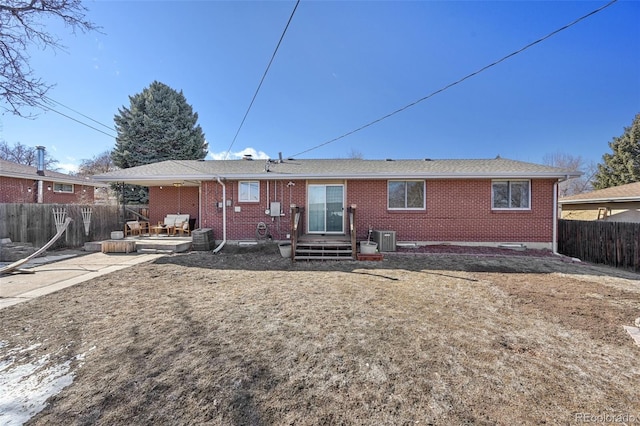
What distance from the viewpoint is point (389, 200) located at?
9.73 metres

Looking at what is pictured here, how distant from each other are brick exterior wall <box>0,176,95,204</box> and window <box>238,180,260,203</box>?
49.2ft

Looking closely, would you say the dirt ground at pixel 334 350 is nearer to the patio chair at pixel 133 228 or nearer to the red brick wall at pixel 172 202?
the patio chair at pixel 133 228

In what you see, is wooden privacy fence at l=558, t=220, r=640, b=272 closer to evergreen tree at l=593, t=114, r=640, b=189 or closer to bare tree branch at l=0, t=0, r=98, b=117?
bare tree branch at l=0, t=0, r=98, b=117

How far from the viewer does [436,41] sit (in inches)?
400

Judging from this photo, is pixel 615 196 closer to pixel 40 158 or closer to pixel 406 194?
pixel 406 194

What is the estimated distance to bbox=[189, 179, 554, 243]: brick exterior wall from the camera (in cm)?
923

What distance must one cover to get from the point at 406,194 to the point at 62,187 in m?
22.9

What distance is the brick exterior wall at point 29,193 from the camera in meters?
14.3

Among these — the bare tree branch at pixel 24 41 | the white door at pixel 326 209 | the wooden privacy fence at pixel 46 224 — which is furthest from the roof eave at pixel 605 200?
the wooden privacy fence at pixel 46 224

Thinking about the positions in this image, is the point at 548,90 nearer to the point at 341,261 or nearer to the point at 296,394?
the point at 341,261

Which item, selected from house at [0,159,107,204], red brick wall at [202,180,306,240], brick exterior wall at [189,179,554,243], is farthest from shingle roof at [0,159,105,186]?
brick exterior wall at [189,179,554,243]

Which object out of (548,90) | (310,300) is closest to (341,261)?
(310,300)

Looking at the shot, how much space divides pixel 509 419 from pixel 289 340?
7.16 feet

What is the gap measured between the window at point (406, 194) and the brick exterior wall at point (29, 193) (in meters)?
20.6
